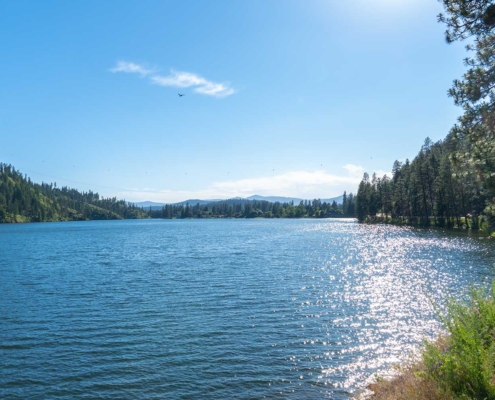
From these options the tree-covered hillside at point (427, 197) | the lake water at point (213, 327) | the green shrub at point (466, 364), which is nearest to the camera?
the green shrub at point (466, 364)

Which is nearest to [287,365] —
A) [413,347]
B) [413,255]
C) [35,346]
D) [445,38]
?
[413,347]

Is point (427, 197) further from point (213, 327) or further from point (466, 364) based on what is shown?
point (466, 364)

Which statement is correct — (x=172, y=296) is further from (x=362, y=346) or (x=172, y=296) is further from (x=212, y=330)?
(x=362, y=346)

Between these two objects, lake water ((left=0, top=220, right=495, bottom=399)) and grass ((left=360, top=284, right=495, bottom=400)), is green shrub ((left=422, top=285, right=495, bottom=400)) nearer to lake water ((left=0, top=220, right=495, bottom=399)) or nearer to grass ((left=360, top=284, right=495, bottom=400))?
grass ((left=360, top=284, right=495, bottom=400))

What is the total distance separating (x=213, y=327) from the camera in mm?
21203

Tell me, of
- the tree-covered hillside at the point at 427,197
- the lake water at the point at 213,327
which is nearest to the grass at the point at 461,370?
the lake water at the point at 213,327

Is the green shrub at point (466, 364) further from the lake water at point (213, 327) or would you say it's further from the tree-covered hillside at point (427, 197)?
the tree-covered hillside at point (427, 197)

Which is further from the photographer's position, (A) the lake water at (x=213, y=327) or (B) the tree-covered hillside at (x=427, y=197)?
(B) the tree-covered hillside at (x=427, y=197)

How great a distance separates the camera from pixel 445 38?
1260 centimetres

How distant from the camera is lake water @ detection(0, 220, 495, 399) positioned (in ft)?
48.9

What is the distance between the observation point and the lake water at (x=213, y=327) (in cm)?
1491

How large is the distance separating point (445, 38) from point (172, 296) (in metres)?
25.1

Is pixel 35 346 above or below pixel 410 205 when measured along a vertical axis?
below

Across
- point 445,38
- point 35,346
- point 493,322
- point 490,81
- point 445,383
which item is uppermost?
point 445,38
